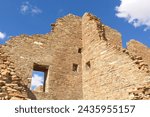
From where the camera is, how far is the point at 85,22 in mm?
14039

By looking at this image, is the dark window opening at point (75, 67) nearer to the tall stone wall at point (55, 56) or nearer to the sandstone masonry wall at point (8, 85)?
the tall stone wall at point (55, 56)

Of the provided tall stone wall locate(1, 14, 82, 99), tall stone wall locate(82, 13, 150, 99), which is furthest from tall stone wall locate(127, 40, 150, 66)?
tall stone wall locate(1, 14, 82, 99)

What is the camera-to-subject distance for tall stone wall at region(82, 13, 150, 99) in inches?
385

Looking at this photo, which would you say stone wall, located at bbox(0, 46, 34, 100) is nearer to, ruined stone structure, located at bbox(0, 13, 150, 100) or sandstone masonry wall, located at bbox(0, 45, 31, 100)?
sandstone masonry wall, located at bbox(0, 45, 31, 100)

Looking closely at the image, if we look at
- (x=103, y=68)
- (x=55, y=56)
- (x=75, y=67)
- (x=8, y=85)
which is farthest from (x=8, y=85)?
(x=75, y=67)

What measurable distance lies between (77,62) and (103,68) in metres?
2.38

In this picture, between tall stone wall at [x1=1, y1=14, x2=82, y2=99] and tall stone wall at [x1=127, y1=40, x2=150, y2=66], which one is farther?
tall stone wall at [x1=127, y1=40, x2=150, y2=66]

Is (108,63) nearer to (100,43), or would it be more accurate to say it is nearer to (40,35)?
(100,43)

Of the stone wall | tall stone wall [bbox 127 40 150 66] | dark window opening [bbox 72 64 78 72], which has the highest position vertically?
tall stone wall [bbox 127 40 150 66]

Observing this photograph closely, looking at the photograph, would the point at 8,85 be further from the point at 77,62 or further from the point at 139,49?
the point at 139,49

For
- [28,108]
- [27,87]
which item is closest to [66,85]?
[27,87]

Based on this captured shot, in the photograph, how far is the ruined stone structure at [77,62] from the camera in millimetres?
10117

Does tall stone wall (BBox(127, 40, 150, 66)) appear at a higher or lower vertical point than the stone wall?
higher

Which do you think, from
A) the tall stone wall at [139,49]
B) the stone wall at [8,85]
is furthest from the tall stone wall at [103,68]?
the stone wall at [8,85]
